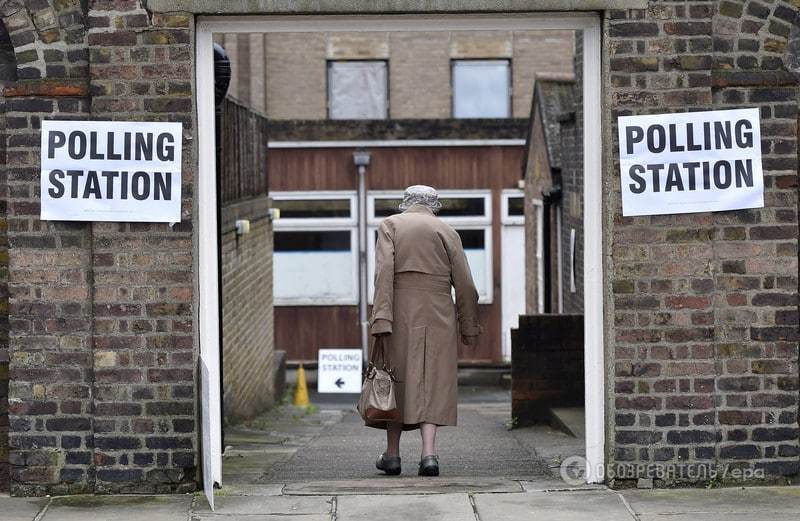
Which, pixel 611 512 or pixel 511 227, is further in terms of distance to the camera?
pixel 511 227

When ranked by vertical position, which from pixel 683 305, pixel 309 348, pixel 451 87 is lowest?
pixel 309 348

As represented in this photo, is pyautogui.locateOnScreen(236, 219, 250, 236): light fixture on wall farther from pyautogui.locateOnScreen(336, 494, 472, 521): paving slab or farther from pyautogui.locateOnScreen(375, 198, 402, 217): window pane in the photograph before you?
pyautogui.locateOnScreen(375, 198, 402, 217): window pane

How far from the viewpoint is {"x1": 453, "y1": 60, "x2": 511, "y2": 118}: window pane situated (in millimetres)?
25516

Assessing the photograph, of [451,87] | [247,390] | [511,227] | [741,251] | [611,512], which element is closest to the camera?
[611,512]

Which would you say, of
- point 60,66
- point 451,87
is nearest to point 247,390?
point 60,66

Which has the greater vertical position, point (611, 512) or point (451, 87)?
point (451, 87)

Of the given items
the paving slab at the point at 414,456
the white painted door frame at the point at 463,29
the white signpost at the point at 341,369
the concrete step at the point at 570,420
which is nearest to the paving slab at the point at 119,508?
the white painted door frame at the point at 463,29

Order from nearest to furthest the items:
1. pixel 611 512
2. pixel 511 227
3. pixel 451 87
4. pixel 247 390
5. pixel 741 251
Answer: pixel 611 512, pixel 741 251, pixel 247 390, pixel 511 227, pixel 451 87

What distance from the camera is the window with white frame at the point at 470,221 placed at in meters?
23.2

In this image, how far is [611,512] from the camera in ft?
21.4

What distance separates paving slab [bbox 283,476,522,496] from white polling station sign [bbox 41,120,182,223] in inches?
62.3

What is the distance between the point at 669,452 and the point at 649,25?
2.18 m

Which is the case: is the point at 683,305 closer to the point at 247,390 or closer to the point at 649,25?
the point at 649,25

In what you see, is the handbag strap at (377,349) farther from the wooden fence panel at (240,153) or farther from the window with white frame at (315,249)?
the window with white frame at (315,249)
